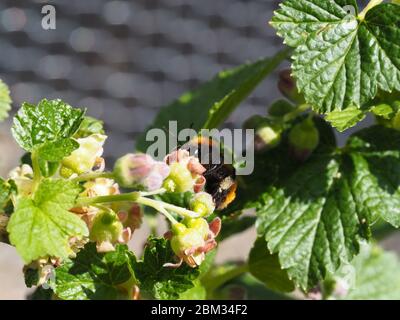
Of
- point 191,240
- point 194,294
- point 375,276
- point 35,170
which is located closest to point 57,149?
point 35,170

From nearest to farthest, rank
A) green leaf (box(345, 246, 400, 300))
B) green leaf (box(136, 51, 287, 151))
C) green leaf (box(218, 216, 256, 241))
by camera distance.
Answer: green leaf (box(218, 216, 256, 241))
green leaf (box(136, 51, 287, 151))
green leaf (box(345, 246, 400, 300))

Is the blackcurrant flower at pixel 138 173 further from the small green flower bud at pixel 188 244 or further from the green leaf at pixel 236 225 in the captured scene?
the green leaf at pixel 236 225

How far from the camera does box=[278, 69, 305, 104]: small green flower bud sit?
1018mm

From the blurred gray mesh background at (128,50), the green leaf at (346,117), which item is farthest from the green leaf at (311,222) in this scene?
the blurred gray mesh background at (128,50)

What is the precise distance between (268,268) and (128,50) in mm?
3698

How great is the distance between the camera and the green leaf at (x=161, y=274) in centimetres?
85

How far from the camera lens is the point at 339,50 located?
2.94 feet

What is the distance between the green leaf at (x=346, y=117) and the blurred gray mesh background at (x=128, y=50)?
355 centimetres

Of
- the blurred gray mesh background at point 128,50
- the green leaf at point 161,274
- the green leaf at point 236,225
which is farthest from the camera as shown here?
the blurred gray mesh background at point 128,50

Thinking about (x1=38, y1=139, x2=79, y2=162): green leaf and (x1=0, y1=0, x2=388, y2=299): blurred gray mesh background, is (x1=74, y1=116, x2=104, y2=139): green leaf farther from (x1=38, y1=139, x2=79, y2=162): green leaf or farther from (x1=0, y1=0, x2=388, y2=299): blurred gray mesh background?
(x1=0, y1=0, x2=388, y2=299): blurred gray mesh background

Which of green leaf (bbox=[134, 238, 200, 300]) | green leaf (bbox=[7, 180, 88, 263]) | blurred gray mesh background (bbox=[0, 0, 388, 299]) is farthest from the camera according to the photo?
blurred gray mesh background (bbox=[0, 0, 388, 299])

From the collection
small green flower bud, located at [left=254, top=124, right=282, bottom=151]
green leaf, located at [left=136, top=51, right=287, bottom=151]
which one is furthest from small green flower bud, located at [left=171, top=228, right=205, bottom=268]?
green leaf, located at [left=136, top=51, right=287, bottom=151]

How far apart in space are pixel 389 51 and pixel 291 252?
24 centimetres

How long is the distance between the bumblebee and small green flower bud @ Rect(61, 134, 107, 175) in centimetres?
12
